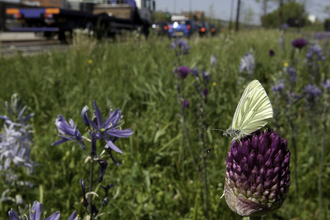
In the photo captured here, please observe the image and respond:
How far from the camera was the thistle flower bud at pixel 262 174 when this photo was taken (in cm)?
66

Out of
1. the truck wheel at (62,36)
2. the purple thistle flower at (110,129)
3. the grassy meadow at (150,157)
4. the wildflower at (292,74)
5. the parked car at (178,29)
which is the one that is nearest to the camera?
the purple thistle flower at (110,129)

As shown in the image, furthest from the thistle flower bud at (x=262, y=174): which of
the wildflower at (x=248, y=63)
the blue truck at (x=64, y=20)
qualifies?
the blue truck at (x=64, y=20)

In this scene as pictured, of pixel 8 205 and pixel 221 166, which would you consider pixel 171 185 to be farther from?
pixel 8 205

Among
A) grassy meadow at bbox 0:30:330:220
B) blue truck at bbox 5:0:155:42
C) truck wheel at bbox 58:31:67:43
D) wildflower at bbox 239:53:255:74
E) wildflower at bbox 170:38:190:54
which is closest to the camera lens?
grassy meadow at bbox 0:30:330:220

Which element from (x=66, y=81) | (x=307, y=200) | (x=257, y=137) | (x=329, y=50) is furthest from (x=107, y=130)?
(x=329, y=50)

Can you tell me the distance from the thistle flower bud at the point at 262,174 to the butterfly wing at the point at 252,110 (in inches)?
2.0

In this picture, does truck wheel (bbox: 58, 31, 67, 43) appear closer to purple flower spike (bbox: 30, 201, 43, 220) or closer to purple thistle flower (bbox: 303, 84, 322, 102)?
purple thistle flower (bbox: 303, 84, 322, 102)

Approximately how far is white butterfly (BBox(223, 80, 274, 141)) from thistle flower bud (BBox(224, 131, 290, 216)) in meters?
0.05

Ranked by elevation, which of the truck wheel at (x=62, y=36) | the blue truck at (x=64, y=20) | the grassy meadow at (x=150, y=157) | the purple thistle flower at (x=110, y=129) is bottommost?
→ the grassy meadow at (x=150, y=157)

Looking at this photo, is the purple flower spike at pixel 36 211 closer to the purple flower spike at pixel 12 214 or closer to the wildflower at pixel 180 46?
the purple flower spike at pixel 12 214

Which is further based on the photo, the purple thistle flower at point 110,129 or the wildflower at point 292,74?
the wildflower at point 292,74

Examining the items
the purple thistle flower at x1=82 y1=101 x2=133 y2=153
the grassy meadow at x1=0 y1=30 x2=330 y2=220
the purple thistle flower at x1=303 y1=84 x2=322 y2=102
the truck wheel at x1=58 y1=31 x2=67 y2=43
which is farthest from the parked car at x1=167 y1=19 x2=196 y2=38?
the truck wheel at x1=58 y1=31 x2=67 y2=43

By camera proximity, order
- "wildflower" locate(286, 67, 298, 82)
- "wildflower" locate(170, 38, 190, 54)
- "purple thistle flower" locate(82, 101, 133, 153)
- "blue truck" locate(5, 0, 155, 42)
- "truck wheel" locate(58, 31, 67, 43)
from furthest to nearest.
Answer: "truck wheel" locate(58, 31, 67, 43) < "blue truck" locate(5, 0, 155, 42) < "wildflower" locate(286, 67, 298, 82) < "wildflower" locate(170, 38, 190, 54) < "purple thistle flower" locate(82, 101, 133, 153)

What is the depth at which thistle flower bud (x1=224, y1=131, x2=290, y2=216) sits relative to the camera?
66cm
